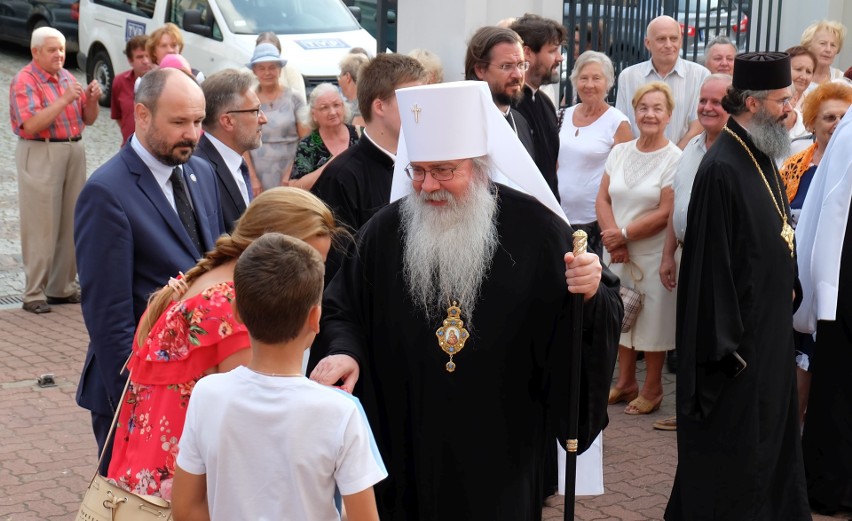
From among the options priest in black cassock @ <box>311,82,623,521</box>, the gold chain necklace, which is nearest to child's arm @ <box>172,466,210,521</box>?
priest in black cassock @ <box>311,82,623,521</box>

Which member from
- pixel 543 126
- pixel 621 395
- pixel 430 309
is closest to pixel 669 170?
pixel 543 126

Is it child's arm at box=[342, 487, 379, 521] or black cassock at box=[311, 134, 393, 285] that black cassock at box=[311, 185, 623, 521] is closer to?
child's arm at box=[342, 487, 379, 521]

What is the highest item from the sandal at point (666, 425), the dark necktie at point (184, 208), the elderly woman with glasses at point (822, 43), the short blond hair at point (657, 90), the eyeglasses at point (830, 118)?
the elderly woman with glasses at point (822, 43)

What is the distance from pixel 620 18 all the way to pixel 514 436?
6834mm

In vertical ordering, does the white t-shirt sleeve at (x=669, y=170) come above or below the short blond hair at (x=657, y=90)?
below

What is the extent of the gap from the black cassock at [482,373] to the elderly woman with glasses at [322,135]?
3384 mm

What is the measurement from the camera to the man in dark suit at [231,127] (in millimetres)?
5379

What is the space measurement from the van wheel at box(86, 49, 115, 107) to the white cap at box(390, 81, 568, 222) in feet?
41.1

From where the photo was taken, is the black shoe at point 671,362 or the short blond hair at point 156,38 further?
the short blond hair at point 156,38

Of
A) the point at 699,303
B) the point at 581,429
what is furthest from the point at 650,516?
the point at 581,429

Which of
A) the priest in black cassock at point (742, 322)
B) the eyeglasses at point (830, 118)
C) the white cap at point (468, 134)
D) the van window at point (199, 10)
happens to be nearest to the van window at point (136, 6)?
the van window at point (199, 10)

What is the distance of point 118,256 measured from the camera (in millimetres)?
3938

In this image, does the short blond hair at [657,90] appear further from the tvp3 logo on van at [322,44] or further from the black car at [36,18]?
the black car at [36,18]

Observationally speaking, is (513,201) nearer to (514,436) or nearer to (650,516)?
(514,436)
